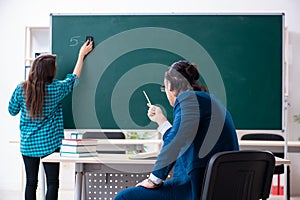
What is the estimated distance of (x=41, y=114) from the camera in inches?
154

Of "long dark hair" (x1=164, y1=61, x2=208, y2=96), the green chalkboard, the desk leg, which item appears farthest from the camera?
the green chalkboard

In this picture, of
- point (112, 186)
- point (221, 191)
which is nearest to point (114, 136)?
point (112, 186)

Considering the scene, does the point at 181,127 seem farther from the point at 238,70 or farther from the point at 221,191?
the point at 238,70

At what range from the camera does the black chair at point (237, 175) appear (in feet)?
7.66

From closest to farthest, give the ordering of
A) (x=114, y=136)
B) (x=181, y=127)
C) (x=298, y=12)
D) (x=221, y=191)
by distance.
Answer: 1. (x=221, y=191)
2. (x=181, y=127)
3. (x=114, y=136)
4. (x=298, y=12)

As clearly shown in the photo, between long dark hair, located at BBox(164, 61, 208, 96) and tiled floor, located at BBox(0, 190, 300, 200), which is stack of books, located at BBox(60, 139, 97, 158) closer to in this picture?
long dark hair, located at BBox(164, 61, 208, 96)

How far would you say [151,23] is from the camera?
4109 millimetres

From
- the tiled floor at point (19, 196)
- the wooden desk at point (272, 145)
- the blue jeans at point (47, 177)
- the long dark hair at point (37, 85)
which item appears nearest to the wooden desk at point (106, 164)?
the blue jeans at point (47, 177)

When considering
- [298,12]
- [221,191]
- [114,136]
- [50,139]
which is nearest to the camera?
[221,191]

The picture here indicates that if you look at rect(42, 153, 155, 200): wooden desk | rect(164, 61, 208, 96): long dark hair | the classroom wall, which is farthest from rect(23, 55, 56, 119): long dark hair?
the classroom wall

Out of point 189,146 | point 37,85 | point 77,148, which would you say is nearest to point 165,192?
point 189,146

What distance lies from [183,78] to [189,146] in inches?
17.6

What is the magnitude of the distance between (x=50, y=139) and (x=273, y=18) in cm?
192

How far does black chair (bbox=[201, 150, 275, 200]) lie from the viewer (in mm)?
2336
